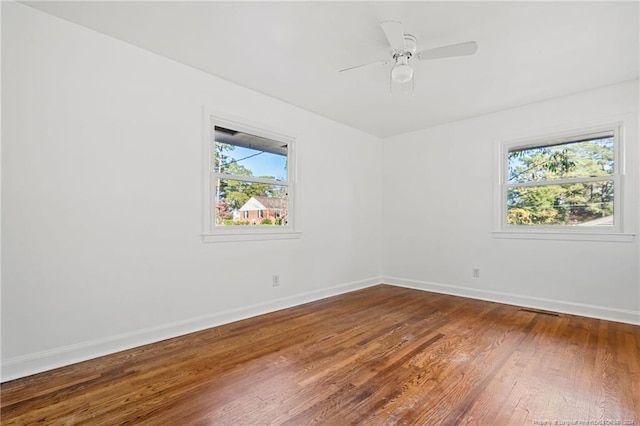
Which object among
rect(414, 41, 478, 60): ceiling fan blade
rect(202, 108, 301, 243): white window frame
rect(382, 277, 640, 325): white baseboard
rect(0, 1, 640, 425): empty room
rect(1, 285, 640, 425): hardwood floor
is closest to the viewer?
rect(1, 285, 640, 425): hardwood floor

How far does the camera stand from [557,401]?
182cm

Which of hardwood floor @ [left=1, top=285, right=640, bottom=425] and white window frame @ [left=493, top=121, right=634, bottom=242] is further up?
white window frame @ [left=493, top=121, right=634, bottom=242]

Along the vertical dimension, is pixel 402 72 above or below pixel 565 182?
above

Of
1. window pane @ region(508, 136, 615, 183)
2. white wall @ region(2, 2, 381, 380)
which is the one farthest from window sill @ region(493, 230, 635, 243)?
white wall @ region(2, 2, 381, 380)

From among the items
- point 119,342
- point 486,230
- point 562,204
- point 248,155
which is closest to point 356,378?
point 119,342

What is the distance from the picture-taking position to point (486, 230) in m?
4.24

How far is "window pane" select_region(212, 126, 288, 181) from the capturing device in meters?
3.33

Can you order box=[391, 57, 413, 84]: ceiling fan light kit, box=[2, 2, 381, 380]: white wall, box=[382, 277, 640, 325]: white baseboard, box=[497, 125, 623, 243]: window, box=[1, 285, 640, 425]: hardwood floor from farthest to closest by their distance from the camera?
box=[497, 125, 623, 243]: window < box=[382, 277, 640, 325]: white baseboard < box=[391, 57, 413, 84]: ceiling fan light kit < box=[2, 2, 381, 380]: white wall < box=[1, 285, 640, 425]: hardwood floor

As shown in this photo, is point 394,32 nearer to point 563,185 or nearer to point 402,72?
point 402,72

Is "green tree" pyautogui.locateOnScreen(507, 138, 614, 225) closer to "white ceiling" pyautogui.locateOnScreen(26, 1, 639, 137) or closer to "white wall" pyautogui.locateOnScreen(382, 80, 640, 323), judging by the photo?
"white wall" pyautogui.locateOnScreen(382, 80, 640, 323)

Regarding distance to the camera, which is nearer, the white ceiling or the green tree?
the white ceiling

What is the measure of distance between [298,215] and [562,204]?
3.26 m

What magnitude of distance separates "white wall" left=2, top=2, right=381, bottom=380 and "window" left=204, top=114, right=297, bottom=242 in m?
0.14

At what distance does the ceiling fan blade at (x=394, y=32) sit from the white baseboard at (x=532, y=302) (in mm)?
3401
